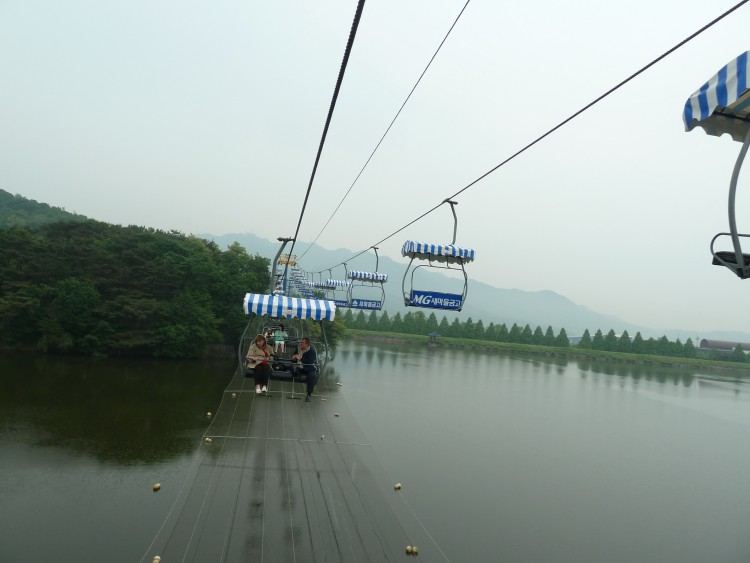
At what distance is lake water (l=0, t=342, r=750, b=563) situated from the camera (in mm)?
11492

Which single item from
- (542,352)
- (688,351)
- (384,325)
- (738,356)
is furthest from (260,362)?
(738,356)

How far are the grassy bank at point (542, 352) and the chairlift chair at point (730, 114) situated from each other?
7153 centimetres

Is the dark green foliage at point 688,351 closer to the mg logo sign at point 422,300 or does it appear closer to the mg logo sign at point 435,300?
the mg logo sign at point 435,300

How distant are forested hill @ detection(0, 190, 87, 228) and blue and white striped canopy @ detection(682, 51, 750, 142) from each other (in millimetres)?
61905

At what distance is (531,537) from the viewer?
41.2ft

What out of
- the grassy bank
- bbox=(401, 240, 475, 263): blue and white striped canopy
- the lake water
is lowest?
the lake water

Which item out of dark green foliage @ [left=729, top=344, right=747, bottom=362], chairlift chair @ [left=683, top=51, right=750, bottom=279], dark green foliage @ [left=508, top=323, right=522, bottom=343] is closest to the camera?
chairlift chair @ [left=683, top=51, right=750, bottom=279]

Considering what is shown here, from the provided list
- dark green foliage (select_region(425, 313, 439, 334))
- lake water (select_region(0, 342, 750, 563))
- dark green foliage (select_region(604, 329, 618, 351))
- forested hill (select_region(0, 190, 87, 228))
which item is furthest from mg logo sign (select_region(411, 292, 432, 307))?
dark green foliage (select_region(604, 329, 618, 351))

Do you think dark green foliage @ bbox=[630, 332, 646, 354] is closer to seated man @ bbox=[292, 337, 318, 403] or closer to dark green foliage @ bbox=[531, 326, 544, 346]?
dark green foliage @ bbox=[531, 326, 544, 346]

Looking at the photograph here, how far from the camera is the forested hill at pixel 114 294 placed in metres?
29.9

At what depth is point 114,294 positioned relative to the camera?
105 ft

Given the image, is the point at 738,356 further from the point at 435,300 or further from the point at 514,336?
the point at 435,300

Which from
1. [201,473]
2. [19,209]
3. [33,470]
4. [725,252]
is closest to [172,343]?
[33,470]

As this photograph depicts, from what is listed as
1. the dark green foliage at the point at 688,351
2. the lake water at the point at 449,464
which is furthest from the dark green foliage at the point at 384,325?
the lake water at the point at 449,464
